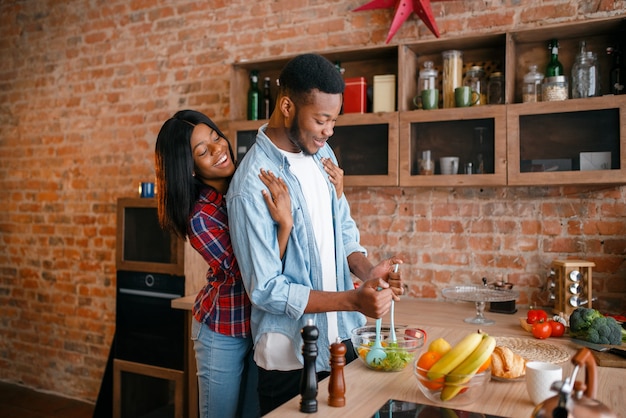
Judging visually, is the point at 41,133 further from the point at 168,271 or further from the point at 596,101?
the point at 596,101

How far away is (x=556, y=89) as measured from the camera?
102 inches

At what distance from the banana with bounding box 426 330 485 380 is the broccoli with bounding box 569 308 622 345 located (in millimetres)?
781

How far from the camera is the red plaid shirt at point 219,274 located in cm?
185

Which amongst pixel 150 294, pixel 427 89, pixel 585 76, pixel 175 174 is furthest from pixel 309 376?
pixel 150 294

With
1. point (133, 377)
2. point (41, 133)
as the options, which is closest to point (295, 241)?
point (133, 377)

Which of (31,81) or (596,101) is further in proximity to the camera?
(31,81)

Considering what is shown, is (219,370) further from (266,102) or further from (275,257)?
(266,102)

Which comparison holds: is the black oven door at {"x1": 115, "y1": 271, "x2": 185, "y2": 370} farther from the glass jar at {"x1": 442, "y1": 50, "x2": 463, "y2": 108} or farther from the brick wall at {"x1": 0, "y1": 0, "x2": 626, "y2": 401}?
the glass jar at {"x1": 442, "y1": 50, "x2": 463, "y2": 108}

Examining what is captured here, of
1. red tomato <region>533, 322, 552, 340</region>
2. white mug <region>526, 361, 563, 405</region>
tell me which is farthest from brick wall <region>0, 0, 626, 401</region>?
white mug <region>526, 361, 563, 405</region>

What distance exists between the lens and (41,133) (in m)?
4.57

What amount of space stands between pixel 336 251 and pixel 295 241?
0.21 m

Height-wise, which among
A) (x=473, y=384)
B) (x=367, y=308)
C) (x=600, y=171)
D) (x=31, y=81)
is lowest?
(x=473, y=384)

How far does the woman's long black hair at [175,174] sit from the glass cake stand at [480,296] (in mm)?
1239

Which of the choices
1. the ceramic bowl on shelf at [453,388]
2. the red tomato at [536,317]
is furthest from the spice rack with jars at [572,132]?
the ceramic bowl on shelf at [453,388]
